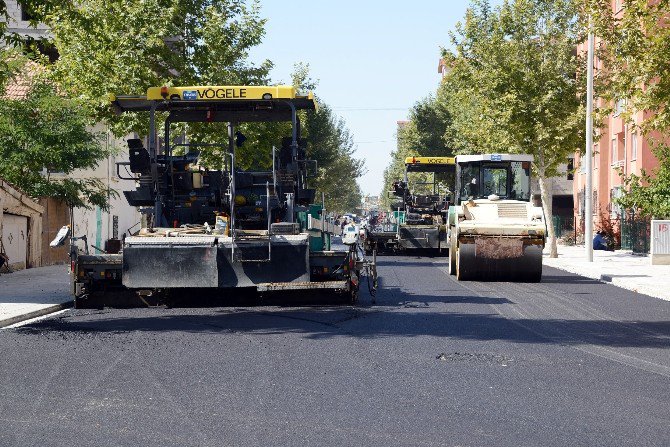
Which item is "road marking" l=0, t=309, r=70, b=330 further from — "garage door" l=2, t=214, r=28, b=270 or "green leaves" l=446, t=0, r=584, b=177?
"green leaves" l=446, t=0, r=584, b=177

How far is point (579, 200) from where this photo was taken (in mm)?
60281

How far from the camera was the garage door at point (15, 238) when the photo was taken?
28750 millimetres

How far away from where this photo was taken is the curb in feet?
49.3

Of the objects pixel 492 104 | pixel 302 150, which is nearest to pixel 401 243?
pixel 492 104

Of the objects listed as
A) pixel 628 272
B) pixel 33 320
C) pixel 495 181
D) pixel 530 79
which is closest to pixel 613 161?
pixel 530 79

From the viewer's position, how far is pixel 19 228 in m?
30.1

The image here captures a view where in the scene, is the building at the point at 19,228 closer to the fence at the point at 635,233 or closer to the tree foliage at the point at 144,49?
the tree foliage at the point at 144,49

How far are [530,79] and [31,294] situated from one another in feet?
82.4

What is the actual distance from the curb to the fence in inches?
1141

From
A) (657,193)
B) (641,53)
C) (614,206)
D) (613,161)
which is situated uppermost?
(641,53)

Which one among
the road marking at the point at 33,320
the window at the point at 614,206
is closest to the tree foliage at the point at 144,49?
the road marking at the point at 33,320

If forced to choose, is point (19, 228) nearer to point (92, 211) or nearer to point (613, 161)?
point (92, 211)

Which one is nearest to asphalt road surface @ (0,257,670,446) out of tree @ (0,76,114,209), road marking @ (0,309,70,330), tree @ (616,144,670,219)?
road marking @ (0,309,70,330)

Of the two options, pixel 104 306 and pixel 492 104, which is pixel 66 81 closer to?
pixel 492 104
